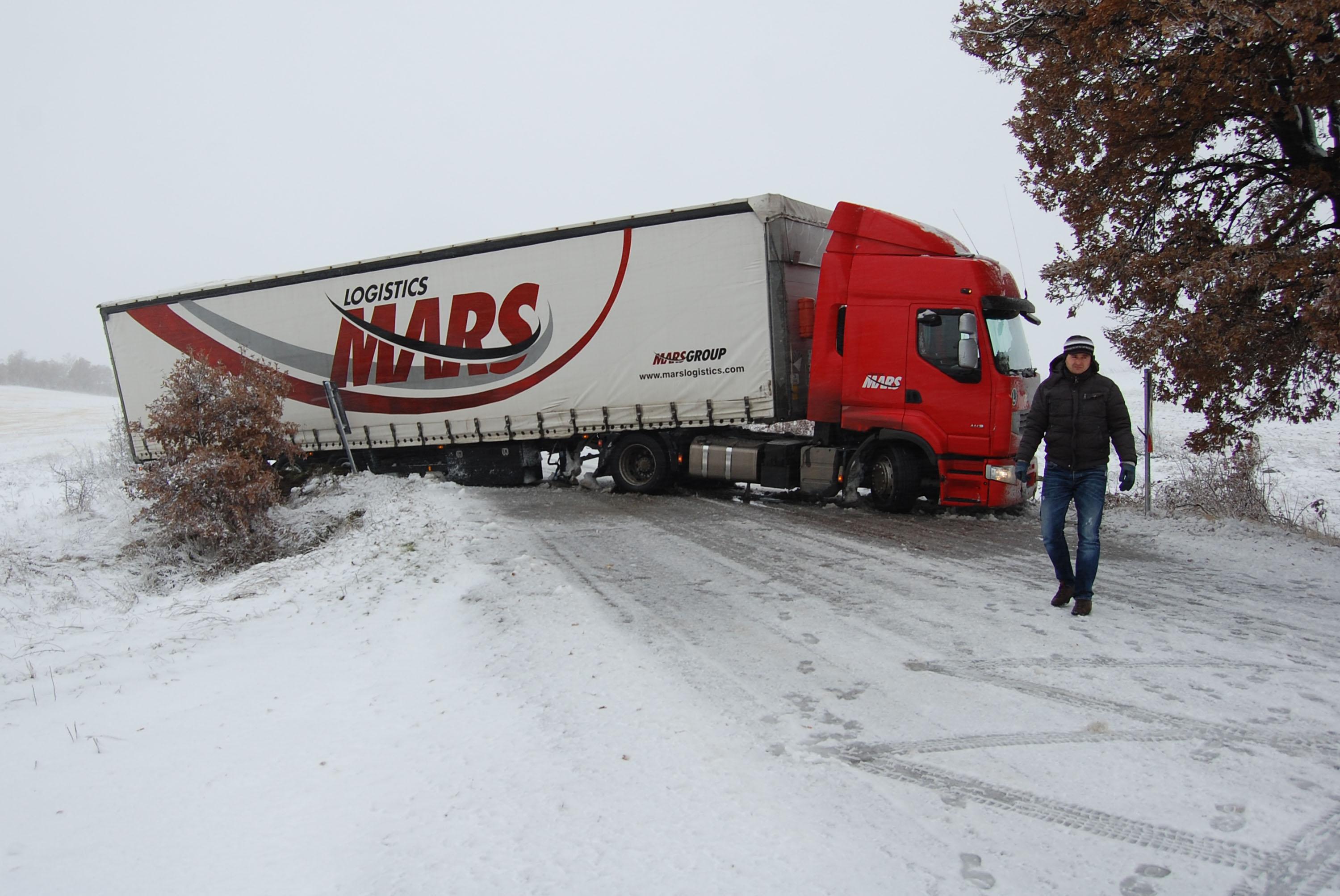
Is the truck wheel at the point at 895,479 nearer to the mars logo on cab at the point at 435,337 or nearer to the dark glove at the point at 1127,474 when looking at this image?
the dark glove at the point at 1127,474

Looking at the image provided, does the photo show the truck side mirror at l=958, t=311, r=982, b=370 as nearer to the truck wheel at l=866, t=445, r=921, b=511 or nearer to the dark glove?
the truck wheel at l=866, t=445, r=921, b=511

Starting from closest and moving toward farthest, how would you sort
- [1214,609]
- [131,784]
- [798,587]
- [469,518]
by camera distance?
[131,784], [1214,609], [798,587], [469,518]

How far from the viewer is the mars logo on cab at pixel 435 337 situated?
42.0ft

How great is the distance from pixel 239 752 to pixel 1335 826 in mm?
4499

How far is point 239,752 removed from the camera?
3703 mm

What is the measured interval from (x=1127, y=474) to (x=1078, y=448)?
0.37m

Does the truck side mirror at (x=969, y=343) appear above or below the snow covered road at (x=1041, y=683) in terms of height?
above

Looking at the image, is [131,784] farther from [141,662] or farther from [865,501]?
[865,501]

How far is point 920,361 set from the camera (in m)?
9.81

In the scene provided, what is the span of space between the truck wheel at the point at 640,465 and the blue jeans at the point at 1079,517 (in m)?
7.16

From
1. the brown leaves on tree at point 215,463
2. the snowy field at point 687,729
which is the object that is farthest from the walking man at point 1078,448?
the brown leaves on tree at point 215,463

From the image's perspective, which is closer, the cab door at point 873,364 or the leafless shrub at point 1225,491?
the cab door at point 873,364

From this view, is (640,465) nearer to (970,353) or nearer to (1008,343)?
(970,353)

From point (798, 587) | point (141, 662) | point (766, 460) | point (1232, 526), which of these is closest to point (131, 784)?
point (141, 662)
